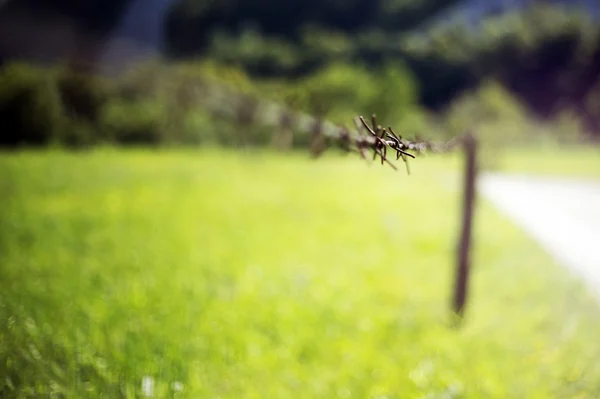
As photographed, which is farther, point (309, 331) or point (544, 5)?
point (544, 5)

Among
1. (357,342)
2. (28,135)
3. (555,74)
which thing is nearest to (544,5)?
(555,74)

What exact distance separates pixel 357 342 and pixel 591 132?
207 feet

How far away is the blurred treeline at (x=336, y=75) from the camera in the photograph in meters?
29.0

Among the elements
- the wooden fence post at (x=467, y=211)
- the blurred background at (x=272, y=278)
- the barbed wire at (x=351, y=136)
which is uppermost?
the barbed wire at (x=351, y=136)

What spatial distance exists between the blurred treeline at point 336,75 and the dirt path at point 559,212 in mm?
3457

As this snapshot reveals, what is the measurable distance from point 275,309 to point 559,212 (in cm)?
895

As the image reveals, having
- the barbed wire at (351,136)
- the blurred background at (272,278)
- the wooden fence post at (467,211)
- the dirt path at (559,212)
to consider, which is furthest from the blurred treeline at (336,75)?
the dirt path at (559,212)

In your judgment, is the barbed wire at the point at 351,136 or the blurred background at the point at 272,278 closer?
the barbed wire at the point at 351,136

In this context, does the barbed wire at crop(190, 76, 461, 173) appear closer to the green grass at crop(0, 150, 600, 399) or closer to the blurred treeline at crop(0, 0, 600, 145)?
the blurred treeline at crop(0, 0, 600, 145)

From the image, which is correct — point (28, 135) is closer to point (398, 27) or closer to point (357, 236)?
point (357, 236)

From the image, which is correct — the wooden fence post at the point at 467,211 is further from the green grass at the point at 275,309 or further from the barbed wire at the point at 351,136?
the green grass at the point at 275,309

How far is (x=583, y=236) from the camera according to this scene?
8.34 m

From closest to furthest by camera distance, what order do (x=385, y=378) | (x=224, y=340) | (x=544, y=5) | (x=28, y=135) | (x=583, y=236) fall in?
(x=385, y=378), (x=224, y=340), (x=583, y=236), (x=28, y=135), (x=544, y=5)

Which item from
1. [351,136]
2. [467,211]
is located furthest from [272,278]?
[351,136]
